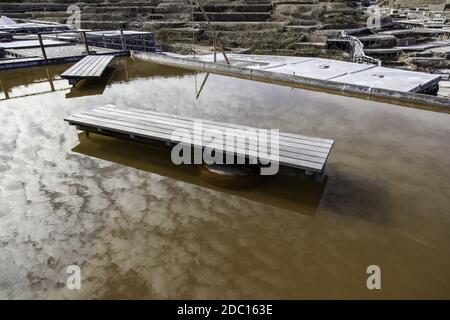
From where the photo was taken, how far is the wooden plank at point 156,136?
3.24 metres

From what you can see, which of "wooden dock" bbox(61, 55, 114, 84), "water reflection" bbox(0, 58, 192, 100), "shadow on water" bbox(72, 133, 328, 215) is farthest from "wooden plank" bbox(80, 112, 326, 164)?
"wooden dock" bbox(61, 55, 114, 84)

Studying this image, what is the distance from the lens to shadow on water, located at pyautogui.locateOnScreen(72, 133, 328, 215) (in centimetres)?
333

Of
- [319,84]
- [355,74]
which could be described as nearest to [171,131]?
[319,84]

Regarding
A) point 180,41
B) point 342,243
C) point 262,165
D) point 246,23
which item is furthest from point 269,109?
point 246,23

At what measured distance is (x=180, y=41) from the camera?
2484 cm

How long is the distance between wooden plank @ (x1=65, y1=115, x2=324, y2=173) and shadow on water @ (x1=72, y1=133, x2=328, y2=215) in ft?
1.13

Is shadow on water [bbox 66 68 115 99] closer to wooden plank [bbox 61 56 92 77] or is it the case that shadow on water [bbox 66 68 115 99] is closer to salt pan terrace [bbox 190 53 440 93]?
wooden plank [bbox 61 56 92 77]

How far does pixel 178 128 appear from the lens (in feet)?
13.3

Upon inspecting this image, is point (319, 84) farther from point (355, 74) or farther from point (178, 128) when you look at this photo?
point (355, 74)

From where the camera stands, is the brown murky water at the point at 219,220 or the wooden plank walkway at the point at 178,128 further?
the wooden plank walkway at the point at 178,128

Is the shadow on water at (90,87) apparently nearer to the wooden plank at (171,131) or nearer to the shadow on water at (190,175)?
the shadow on water at (190,175)

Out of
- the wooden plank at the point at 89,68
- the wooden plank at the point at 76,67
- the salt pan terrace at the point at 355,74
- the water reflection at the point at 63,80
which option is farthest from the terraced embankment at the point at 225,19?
the wooden plank at the point at 76,67

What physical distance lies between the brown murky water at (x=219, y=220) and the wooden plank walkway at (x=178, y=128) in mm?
365

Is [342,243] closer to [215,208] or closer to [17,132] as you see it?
[215,208]
